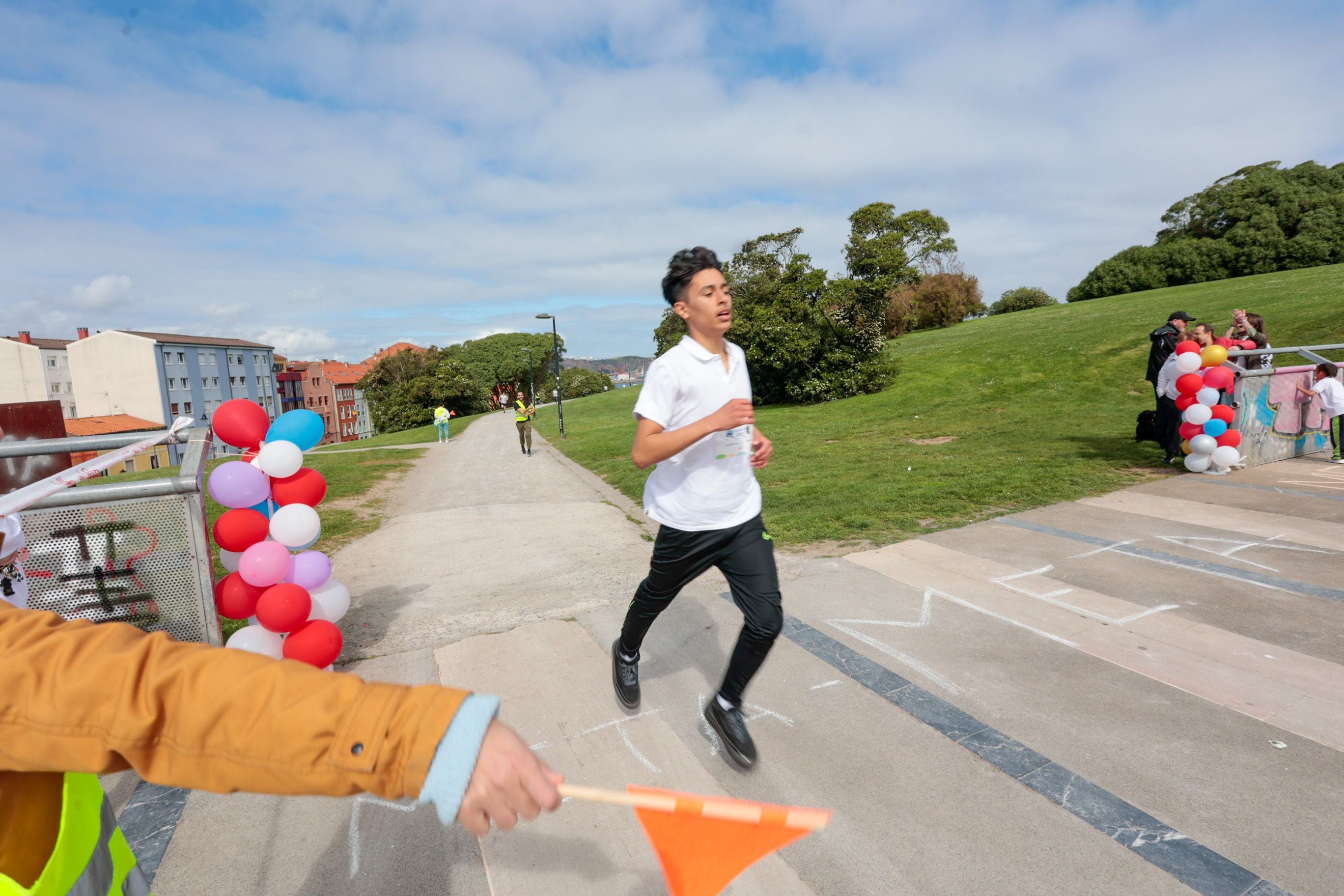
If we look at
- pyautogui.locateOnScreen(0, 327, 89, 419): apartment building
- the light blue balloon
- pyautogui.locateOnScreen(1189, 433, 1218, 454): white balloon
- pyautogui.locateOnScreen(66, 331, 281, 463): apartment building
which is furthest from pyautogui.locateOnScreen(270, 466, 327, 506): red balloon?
pyautogui.locateOnScreen(0, 327, 89, 419): apartment building

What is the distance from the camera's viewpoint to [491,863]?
249 cm

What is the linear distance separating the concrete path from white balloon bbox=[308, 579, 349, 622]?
0.42 m

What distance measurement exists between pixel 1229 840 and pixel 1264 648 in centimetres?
196

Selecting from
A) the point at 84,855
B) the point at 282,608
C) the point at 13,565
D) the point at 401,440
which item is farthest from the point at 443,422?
the point at 84,855

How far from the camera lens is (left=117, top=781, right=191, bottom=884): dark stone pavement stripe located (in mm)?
2600

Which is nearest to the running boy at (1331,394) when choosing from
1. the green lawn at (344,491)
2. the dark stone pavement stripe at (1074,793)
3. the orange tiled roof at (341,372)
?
the dark stone pavement stripe at (1074,793)

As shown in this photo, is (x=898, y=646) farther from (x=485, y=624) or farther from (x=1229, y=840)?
(x=485, y=624)

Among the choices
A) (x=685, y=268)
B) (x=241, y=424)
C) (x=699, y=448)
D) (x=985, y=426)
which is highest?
(x=685, y=268)

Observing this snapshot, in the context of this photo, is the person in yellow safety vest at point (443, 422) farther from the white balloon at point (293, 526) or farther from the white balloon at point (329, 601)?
the white balloon at point (293, 526)

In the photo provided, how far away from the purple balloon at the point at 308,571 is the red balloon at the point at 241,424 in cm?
73

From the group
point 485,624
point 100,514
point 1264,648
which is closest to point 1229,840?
point 1264,648

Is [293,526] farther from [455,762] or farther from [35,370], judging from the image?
[35,370]

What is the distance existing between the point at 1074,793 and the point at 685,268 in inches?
105

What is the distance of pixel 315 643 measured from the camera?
12.5 feet
